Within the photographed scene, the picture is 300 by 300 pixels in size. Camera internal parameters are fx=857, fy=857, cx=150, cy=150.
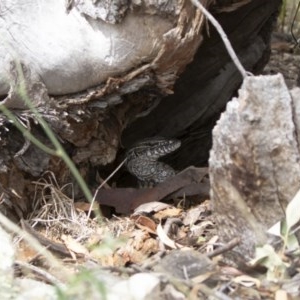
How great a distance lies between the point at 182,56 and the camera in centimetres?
267

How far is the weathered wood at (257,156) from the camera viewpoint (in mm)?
2090

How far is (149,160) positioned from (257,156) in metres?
1.12

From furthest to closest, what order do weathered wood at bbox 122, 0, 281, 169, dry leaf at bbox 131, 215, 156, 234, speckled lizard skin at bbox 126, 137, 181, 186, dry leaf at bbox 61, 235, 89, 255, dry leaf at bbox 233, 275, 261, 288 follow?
weathered wood at bbox 122, 0, 281, 169 → speckled lizard skin at bbox 126, 137, 181, 186 → dry leaf at bbox 131, 215, 156, 234 → dry leaf at bbox 61, 235, 89, 255 → dry leaf at bbox 233, 275, 261, 288

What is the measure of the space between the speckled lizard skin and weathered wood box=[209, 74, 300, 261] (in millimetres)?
1002

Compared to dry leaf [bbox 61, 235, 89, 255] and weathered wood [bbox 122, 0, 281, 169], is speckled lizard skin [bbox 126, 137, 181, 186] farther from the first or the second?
dry leaf [bbox 61, 235, 89, 255]

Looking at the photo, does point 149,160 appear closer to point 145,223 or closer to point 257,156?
point 145,223

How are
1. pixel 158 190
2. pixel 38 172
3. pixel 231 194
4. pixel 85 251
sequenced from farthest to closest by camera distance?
pixel 158 190
pixel 38 172
pixel 85 251
pixel 231 194

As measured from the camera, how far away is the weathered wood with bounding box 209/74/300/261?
209 cm

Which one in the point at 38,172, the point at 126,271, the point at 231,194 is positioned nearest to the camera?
the point at 126,271

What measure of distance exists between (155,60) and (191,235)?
552mm

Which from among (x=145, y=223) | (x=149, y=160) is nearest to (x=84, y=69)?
(x=145, y=223)

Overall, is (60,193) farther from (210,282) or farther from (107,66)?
(210,282)

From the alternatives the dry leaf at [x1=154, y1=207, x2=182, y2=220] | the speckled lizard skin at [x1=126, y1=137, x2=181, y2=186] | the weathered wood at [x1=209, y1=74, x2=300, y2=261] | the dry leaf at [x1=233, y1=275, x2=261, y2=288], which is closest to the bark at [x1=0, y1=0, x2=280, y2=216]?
the speckled lizard skin at [x1=126, y1=137, x2=181, y2=186]

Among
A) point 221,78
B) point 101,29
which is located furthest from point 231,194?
point 221,78
